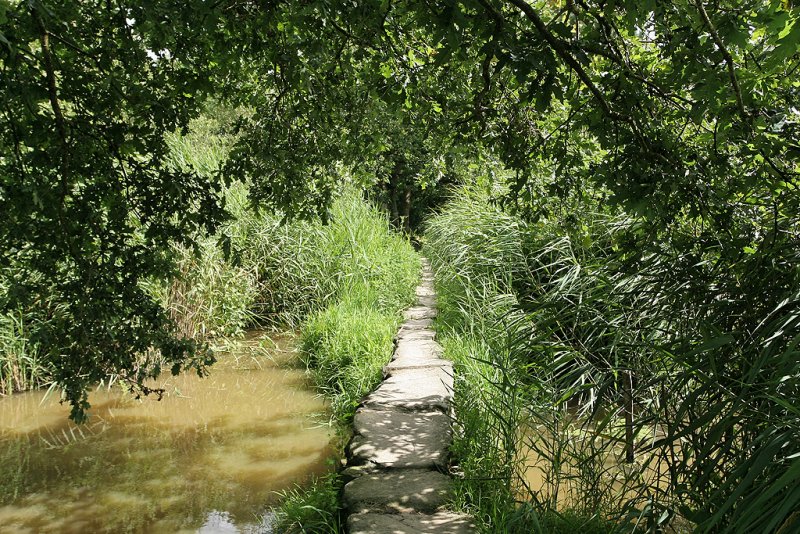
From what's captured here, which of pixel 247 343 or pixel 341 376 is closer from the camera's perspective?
pixel 341 376

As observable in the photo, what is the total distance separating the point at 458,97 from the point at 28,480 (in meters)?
3.62

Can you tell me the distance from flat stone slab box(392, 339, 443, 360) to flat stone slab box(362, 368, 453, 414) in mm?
379

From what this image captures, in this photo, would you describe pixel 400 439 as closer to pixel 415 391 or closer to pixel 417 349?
pixel 415 391

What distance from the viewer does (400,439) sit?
3662mm

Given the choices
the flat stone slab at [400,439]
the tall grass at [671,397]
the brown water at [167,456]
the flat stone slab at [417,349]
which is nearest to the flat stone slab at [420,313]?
the flat stone slab at [417,349]

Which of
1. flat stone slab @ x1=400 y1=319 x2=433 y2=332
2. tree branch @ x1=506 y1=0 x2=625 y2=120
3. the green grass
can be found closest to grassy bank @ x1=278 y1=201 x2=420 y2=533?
the green grass

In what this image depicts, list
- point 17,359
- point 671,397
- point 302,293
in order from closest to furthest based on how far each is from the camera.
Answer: point 671,397
point 17,359
point 302,293

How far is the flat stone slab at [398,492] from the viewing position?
292 cm

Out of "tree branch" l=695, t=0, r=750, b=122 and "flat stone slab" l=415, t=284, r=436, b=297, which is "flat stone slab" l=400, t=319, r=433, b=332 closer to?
"flat stone slab" l=415, t=284, r=436, b=297

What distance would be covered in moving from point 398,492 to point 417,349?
2.47m

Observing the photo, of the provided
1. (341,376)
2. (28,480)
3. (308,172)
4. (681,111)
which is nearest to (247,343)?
(341,376)

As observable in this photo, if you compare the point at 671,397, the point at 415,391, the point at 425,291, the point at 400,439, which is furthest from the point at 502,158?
the point at 425,291

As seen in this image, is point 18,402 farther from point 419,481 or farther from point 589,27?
point 589,27

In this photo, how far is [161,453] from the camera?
15.6 ft
